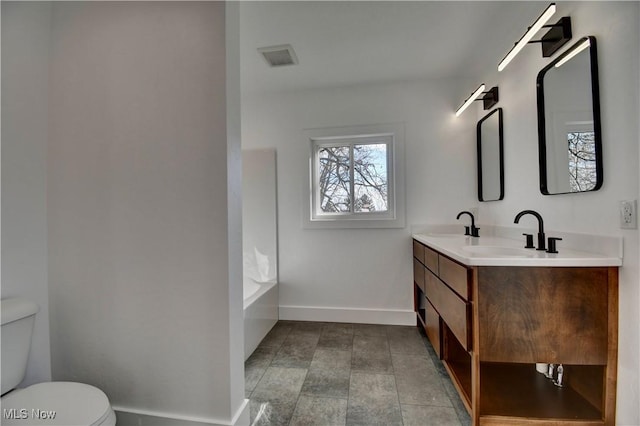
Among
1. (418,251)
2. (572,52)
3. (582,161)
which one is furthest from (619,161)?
(418,251)

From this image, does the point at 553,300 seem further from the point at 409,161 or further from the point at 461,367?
the point at 409,161

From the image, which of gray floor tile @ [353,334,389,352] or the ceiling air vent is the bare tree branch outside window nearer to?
the ceiling air vent

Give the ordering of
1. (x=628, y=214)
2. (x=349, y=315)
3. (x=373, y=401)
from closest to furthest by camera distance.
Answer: (x=628, y=214)
(x=373, y=401)
(x=349, y=315)

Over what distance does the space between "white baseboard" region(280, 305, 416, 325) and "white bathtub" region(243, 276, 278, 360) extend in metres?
0.19

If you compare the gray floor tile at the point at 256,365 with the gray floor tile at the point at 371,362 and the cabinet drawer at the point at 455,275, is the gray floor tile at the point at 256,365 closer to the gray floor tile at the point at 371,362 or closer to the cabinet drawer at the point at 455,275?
the gray floor tile at the point at 371,362

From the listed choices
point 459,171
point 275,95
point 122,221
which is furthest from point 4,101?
point 459,171

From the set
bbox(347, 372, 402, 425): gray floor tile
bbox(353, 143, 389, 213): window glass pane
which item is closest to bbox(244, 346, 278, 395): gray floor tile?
bbox(347, 372, 402, 425): gray floor tile

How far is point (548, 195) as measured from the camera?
1.66 metres

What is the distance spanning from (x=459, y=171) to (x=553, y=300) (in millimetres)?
1674

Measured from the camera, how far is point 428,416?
1521 millimetres

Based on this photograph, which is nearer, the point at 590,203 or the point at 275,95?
the point at 590,203

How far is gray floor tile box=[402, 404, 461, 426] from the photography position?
1474 mm

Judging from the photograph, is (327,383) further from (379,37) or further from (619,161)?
(379,37)

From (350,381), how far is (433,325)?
73 centimetres
